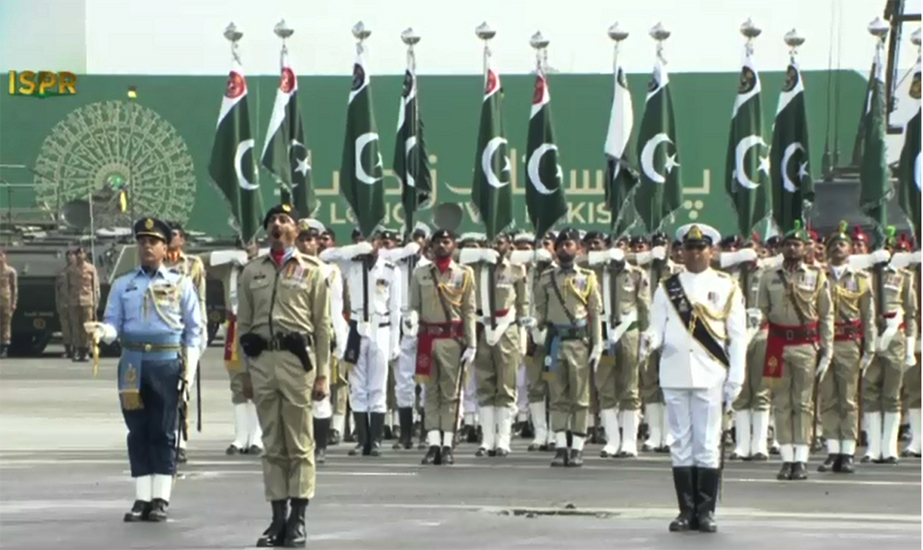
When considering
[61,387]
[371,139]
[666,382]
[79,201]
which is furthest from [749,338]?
[79,201]

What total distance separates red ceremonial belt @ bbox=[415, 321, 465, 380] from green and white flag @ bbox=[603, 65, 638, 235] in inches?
192

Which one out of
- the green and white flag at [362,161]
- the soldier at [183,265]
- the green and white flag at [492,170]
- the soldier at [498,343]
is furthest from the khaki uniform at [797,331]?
the green and white flag at [362,161]

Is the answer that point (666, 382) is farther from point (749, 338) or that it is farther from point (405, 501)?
point (749, 338)

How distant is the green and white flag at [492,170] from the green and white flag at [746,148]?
2.58m

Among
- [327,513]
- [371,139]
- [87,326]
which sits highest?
[371,139]

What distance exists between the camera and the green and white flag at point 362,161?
2814 cm

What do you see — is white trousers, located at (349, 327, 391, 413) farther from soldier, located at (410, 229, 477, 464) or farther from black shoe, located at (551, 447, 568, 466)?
black shoe, located at (551, 447, 568, 466)

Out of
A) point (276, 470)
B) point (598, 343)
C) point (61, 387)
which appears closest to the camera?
point (276, 470)

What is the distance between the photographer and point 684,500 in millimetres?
16750

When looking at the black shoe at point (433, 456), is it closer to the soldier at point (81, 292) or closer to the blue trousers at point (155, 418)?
the blue trousers at point (155, 418)

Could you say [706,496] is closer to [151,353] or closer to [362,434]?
[151,353]

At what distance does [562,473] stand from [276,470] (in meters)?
5.92

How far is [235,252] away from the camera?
24.5 meters

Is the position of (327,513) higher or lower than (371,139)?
lower
